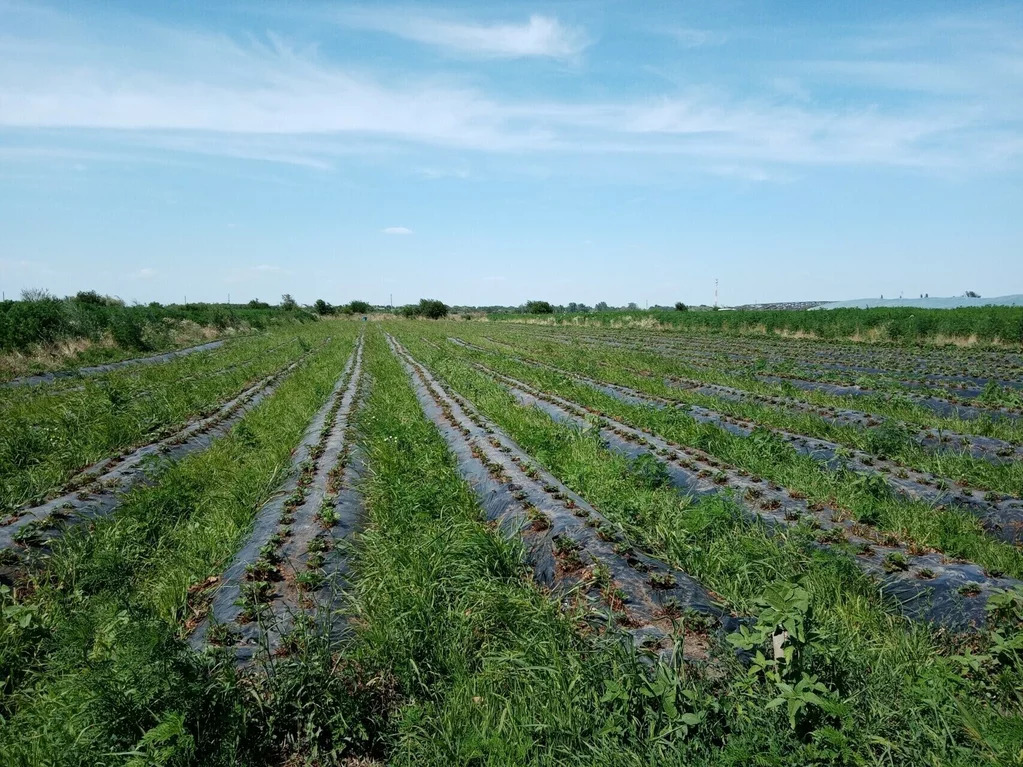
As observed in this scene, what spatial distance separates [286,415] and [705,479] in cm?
799

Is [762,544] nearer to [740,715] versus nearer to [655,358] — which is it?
[740,715]

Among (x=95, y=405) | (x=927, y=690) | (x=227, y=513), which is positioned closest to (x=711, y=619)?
(x=927, y=690)

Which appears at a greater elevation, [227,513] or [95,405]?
[95,405]

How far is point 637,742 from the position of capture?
2814mm

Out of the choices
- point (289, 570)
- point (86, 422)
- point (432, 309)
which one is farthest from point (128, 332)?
point (432, 309)

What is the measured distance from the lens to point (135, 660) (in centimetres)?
286

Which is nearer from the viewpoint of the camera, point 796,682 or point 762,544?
point 796,682

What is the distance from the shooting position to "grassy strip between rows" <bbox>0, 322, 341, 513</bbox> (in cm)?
713

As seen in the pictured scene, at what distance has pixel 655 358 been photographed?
21188 mm

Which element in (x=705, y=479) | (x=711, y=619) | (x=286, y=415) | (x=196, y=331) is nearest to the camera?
(x=711, y=619)

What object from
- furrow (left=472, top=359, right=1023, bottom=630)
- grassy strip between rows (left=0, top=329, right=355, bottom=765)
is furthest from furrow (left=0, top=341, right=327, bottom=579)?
furrow (left=472, top=359, right=1023, bottom=630)

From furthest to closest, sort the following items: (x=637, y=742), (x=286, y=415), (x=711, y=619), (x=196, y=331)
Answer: (x=196, y=331) → (x=286, y=415) → (x=711, y=619) → (x=637, y=742)

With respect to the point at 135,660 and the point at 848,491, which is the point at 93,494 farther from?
the point at 848,491

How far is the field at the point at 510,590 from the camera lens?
9.44ft
